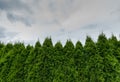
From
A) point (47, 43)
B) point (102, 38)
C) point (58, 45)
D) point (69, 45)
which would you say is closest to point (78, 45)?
point (69, 45)

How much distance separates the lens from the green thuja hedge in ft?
35.9

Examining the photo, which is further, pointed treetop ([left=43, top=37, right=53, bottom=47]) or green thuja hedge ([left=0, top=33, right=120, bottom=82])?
pointed treetop ([left=43, top=37, right=53, bottom=47])

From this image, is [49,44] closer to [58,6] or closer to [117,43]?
[58,6]

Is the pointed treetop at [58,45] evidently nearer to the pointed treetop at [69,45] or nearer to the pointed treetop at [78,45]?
the pointed treetop at [69,45]

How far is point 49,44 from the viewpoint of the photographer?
39.3 feet

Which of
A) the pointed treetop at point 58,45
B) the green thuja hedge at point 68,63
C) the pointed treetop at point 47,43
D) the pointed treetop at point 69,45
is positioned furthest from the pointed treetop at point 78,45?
the pointed treetop at point 47,43

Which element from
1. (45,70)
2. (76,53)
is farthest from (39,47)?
(76,53)

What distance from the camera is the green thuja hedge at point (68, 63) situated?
1095 centimetres

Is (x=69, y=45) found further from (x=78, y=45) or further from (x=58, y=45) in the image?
(x=58, y=45)

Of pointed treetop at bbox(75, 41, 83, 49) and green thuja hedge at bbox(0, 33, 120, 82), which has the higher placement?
pointed treetop at bbox(75, 41, 83, 49)

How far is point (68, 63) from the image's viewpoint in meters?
11.3

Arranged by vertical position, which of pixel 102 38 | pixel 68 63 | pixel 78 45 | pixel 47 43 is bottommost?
pixel 68 63

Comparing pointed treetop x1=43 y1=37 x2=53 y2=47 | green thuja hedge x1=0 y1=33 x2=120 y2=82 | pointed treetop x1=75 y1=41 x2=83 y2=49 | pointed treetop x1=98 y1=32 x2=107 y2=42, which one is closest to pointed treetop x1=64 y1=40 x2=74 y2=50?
green thuja hedge x1=0 y1=33 x2=120 y2=82

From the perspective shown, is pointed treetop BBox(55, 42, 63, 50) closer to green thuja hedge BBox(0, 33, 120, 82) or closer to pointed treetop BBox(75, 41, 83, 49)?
green thuja hedge BBox(0, 33, 120, 82)
